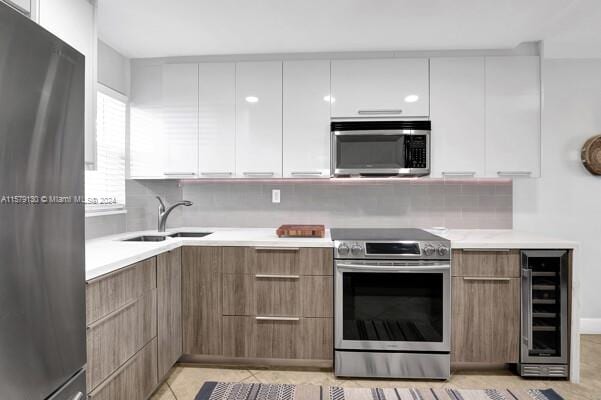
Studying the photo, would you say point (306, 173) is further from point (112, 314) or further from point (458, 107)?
point (112, 314)

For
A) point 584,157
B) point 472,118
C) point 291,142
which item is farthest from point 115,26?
point 584,157

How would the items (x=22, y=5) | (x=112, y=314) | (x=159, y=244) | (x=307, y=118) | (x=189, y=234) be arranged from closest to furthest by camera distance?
(x=22, y=5), (x=112, y=314), (x=159, y=244), (x=307, y=118), (x=189, y=234)

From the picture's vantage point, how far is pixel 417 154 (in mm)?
2689

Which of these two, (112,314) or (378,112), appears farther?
(378,112)

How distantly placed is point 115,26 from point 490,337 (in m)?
3.34

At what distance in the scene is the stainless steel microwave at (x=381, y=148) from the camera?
8.83 ft

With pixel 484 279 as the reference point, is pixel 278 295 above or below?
below

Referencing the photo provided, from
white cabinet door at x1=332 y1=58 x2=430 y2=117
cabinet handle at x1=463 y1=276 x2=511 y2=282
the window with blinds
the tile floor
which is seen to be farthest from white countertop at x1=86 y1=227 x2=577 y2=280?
white cabinet door at x1=332 y1=58 x2=430 y2=117

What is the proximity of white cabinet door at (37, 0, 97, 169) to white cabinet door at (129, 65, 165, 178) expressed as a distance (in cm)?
98

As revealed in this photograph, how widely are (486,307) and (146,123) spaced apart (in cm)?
294

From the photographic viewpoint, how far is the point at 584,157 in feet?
9.87

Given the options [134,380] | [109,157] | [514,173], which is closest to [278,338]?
[134,380]

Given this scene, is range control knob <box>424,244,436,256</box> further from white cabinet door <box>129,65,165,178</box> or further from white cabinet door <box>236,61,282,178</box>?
white cabinet door <box>129,65,165,178</box>

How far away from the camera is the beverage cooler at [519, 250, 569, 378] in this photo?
2.34m
